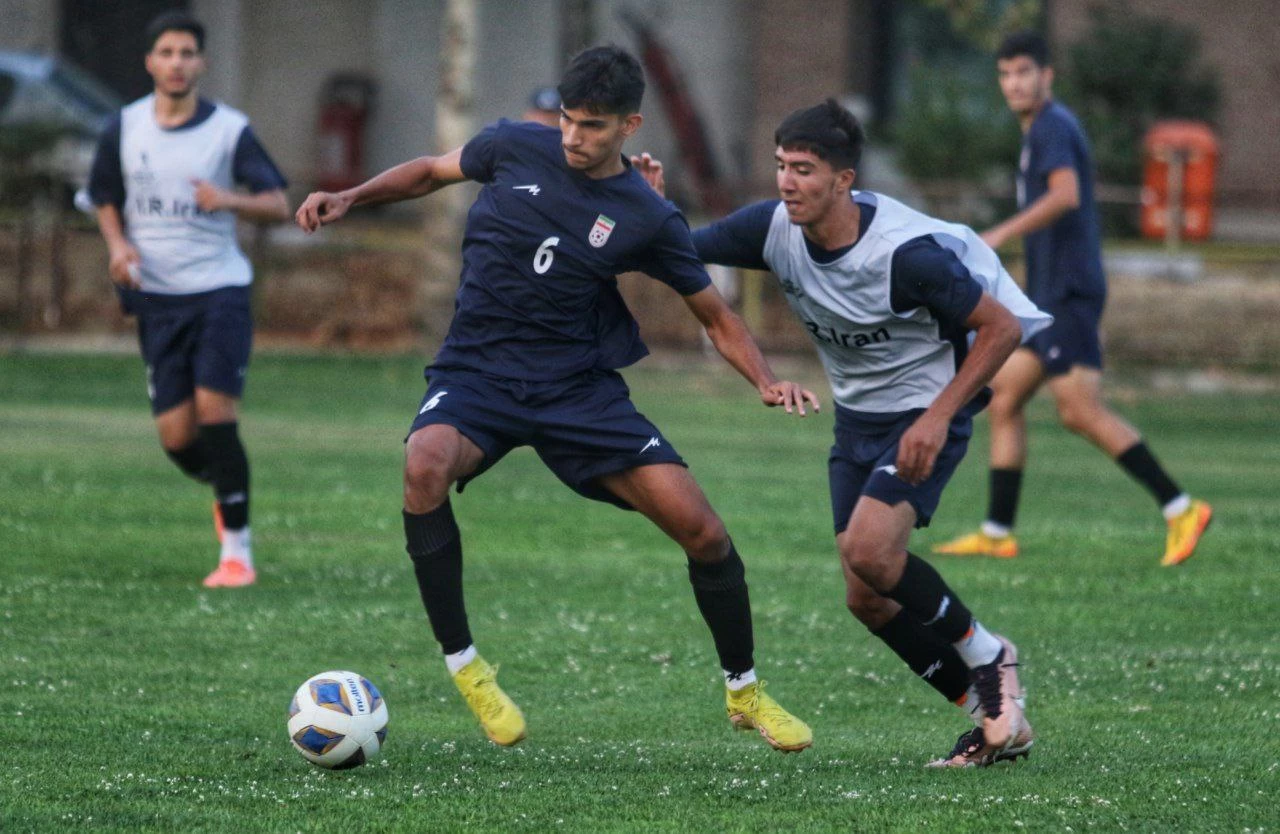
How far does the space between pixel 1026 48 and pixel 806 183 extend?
161 inches

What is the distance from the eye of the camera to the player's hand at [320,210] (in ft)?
20.2

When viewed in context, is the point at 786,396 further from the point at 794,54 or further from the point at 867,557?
the point at 794,54

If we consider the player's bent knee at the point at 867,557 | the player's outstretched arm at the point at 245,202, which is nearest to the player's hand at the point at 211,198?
the player's outstretched arm at the point at 245,202

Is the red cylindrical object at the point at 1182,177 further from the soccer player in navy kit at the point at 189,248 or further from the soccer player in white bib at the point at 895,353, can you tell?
the soccer player in white bib at the point at 895,353

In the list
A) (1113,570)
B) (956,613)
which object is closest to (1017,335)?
(956,613)

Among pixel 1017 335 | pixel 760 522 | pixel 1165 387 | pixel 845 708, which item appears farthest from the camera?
pixel 1165 387

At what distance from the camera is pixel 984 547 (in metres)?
10.3

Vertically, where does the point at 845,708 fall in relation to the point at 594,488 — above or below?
below

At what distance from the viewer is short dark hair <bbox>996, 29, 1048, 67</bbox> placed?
9656mm

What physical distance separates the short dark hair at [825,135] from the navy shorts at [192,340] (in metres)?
3.83

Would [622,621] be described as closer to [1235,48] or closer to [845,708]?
[845,708]

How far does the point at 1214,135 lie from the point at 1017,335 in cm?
1990

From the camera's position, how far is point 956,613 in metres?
6.07

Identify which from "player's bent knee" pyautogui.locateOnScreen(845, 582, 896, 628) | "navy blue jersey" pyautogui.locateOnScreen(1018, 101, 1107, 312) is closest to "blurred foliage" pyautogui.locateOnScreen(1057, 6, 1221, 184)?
"navy blue jersey" pyautogui.locateOnScreen(1018, 101, 1107, 312)
